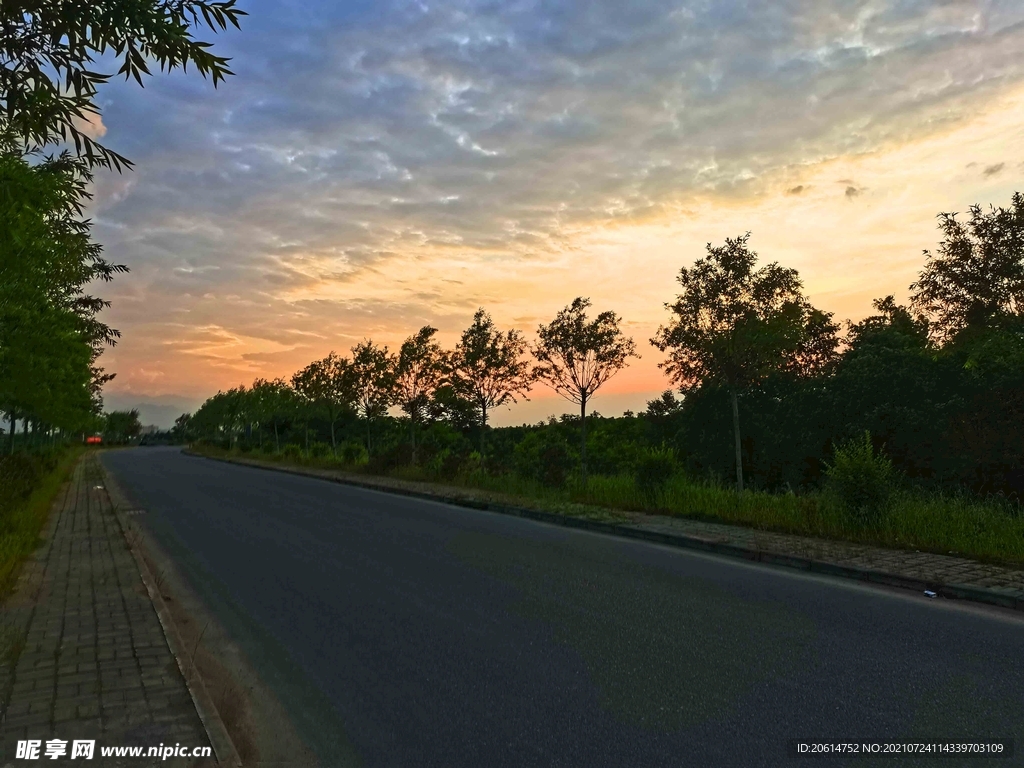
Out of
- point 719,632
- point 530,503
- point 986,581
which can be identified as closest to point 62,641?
point 719,632

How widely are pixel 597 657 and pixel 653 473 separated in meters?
9.54

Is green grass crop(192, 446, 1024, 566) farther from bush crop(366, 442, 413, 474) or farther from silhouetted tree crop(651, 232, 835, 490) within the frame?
bush crop(366, 442, 413, 474)

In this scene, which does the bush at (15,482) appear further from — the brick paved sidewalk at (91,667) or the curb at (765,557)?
the curb at (765,557)

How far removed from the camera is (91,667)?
5387mm

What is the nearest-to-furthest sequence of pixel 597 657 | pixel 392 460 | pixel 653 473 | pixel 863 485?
pixel 597 657 → pixel 863 485 → pixel 653 473 → pixel 392 460

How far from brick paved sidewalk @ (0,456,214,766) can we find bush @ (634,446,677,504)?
9.44m

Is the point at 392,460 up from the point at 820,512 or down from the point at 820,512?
up

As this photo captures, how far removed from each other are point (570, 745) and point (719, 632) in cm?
259

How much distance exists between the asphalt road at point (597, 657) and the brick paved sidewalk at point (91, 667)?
30.2 inches

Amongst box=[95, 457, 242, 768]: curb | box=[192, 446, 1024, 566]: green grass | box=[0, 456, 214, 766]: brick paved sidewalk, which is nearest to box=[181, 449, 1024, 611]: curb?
box=[192, 446, 1024, 566]: green grass

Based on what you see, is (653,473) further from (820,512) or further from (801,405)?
(801,405)

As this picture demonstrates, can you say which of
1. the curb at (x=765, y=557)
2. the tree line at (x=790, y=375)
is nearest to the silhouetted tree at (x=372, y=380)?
the tree line at (x=790, y=375)

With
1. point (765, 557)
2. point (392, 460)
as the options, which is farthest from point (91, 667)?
point (392, 460)

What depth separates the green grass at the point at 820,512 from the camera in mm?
9297
